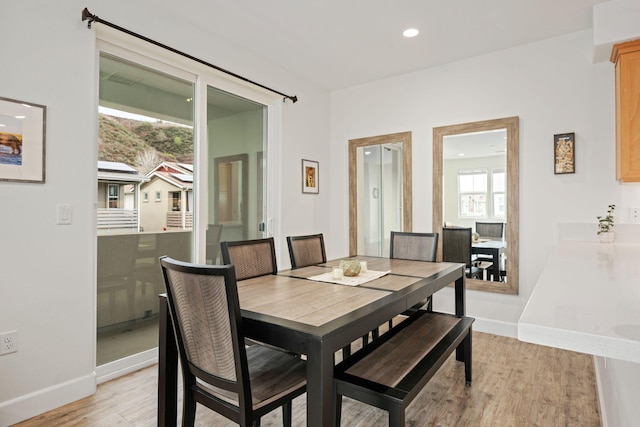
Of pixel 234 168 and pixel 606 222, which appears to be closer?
pixel 606 222

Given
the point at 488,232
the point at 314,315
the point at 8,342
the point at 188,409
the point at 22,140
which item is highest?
the point at 22,140

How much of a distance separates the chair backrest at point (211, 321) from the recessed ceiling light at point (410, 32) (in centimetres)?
276

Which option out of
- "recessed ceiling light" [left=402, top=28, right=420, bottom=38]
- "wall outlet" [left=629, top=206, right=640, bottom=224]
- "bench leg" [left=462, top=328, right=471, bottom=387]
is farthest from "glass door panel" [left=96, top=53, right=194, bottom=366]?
"wall outlet" [left=629, top=206, right=640, bottom=224]

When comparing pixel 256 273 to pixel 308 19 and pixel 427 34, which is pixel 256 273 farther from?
pixel 427 34

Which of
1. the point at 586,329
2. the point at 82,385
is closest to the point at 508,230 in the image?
the point at 586,329

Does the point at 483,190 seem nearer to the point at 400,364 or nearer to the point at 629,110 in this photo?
the point at 629,110

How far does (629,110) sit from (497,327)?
82.5 inches

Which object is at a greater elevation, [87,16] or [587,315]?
[87,16]

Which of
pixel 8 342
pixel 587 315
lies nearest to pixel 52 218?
pixel 8 342

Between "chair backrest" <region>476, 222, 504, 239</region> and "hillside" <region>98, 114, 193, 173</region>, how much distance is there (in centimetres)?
286

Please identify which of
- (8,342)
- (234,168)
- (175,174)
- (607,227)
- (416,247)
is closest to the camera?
(8,342)

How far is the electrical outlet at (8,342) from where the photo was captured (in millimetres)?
1951

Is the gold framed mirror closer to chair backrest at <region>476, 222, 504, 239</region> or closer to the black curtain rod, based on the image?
chair backrest at <region>476, 222, 504, 239</region>

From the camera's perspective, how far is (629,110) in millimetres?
2604
